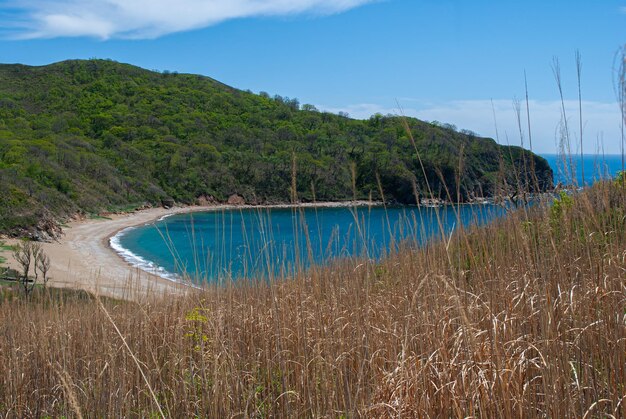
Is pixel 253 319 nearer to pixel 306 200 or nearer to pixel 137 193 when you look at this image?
pixel 137 193

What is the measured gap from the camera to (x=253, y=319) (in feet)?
11.1

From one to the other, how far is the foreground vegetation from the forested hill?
32.1 m

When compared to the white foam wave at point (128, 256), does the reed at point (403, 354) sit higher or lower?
higher

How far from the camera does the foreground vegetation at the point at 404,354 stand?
73.4 inches

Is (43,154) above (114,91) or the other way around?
the other way around

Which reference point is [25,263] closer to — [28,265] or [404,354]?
[28,265]

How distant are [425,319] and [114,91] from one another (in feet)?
297

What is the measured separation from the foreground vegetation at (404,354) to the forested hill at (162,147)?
32.1 metres

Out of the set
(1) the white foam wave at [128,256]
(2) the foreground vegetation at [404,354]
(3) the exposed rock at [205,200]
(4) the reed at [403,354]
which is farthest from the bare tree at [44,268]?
(3) the exposed rock at [205,200]

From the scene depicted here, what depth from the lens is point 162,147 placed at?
2628 inches

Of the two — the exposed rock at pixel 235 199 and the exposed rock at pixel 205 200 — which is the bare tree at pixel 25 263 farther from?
the exposed rock at pixel 235 199

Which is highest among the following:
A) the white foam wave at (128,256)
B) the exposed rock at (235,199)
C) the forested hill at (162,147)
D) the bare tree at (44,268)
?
the forested hill at (162,147)

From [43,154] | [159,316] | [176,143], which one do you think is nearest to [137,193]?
[43,154]

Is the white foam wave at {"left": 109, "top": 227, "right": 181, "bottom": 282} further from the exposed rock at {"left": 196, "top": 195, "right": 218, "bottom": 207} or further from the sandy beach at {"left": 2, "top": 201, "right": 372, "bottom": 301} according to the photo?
the exposed rock at {"left": 196, "top": 195, "right": 218, "bottom": 207}
